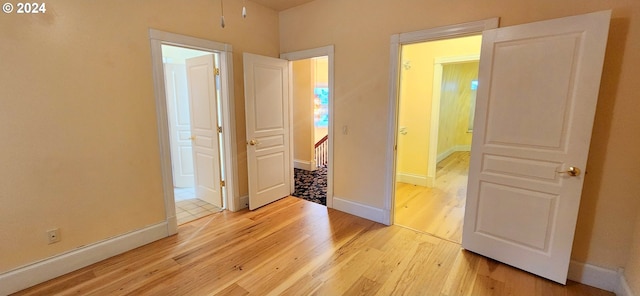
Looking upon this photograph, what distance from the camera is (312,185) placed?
4.66 metres

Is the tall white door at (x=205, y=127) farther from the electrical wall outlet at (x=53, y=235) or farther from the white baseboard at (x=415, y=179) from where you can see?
the white baseboard at (x=415, y=179)

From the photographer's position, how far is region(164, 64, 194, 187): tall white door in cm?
420

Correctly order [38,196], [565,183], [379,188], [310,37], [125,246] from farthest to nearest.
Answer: [310,37] < [379,188] < [125,246] < [38,196] < [565,183]

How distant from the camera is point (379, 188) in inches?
123

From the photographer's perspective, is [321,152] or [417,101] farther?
[321,152]

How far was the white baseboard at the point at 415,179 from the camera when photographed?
177 inches

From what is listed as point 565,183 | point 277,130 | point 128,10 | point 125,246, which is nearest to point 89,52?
point 128,10

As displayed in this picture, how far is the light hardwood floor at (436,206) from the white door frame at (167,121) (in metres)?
2.20

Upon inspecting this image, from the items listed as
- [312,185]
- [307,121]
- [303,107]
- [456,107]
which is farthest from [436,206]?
[456,107]

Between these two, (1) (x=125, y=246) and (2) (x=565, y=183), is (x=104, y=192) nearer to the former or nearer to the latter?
(1) (x=125, y=246)

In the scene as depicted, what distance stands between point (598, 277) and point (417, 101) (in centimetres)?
305

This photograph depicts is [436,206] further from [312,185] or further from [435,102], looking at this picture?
[312,185]

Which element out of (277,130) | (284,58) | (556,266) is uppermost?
(284,58)

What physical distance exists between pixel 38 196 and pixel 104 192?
0.41 metres
